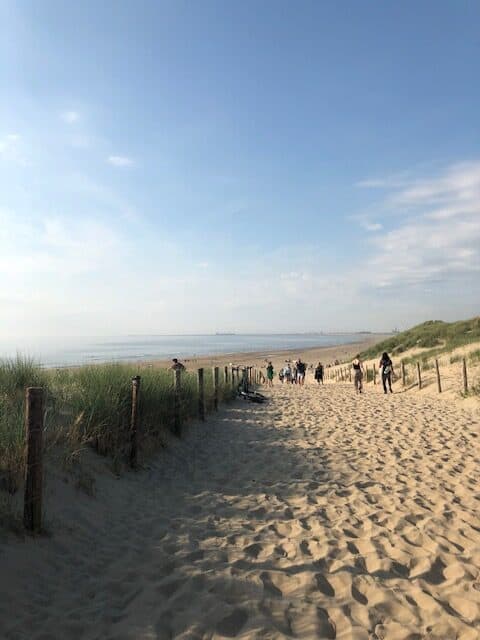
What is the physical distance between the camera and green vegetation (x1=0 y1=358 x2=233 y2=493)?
5039mm

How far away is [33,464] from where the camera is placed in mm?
4051

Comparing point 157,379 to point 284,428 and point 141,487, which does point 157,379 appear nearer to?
point 284,428

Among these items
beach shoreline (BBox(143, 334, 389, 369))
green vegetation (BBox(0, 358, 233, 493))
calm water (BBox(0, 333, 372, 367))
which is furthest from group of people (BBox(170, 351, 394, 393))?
calm water (BBox(0, 333, 372, 367))

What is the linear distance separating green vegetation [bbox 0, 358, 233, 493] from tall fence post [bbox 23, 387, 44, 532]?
0.58 metres

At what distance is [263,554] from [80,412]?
374 cm

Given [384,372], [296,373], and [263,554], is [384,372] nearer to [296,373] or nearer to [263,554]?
[296,373]

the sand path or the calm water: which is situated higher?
the calm water

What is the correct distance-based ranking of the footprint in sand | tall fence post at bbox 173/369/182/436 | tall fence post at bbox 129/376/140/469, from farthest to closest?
1. tall fence post at bbox 173/369/182/436
2. tall fence post at bbox 129/376/140/469
3. the footprint in sand

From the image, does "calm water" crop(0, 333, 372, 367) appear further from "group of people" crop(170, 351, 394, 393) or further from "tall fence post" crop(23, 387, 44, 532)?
"group of people" crop(170, 351, 394, 393)

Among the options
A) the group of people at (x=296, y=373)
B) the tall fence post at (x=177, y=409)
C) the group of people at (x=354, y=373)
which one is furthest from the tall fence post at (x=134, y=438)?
the group of people at (x=296, y=373)

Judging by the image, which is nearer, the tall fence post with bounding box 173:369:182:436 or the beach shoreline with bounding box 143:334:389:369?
the tall fence post with bounding box 173:369:182:436

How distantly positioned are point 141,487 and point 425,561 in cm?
363

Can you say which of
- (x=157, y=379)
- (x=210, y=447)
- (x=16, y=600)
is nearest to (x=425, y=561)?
(x=16, y=600)

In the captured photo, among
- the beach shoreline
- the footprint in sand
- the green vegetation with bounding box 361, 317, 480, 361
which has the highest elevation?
the green vegetation with bounding box 361, 317, 480, 361
